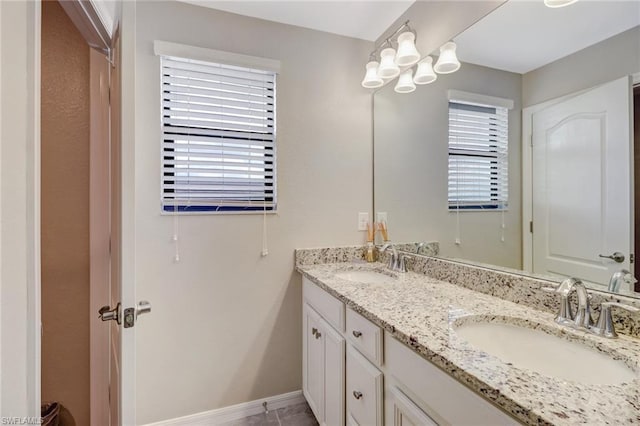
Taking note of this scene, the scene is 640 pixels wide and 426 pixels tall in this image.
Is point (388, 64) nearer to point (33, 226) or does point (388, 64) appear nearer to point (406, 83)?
point (406, 83)

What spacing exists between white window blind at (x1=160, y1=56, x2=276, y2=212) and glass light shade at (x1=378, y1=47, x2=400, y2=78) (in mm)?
669

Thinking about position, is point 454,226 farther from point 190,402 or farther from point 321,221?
point 190,402

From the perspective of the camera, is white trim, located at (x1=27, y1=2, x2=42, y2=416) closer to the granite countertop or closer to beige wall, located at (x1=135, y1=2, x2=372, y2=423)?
the granite countertop

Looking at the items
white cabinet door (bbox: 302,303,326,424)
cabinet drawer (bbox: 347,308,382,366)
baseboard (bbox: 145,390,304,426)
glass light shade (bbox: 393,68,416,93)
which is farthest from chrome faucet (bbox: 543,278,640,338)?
baseboard (bbox: 145,390,304,426)

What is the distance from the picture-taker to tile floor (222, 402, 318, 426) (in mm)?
1718

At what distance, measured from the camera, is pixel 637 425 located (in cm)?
51

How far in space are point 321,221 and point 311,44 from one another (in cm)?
115

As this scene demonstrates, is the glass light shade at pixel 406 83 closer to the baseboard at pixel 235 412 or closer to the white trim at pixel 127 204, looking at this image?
the white trim at pixel 127 204

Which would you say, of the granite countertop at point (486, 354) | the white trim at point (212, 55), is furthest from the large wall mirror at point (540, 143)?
the white trim at point (212, 55)

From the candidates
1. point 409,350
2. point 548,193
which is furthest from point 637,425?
point 548,193

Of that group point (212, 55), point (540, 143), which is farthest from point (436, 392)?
point (212, 55)

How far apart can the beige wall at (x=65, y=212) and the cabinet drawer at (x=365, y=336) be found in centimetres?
118

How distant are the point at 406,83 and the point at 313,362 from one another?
1.73m

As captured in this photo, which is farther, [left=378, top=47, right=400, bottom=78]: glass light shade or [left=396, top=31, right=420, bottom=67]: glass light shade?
[left=378, top=47, right=400, bottom=78]: glass light shade
